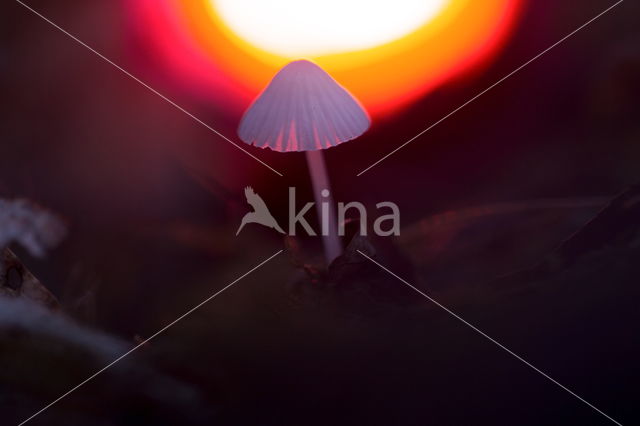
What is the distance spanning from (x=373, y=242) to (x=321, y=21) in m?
0.23

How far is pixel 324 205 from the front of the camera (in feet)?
2.00

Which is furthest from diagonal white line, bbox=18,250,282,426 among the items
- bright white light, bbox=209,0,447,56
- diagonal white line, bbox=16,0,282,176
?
bright white light, bbox=209,0,447,56

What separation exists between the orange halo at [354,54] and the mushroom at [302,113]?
0.06 metres

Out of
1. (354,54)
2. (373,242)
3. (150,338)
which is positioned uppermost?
(354,54)

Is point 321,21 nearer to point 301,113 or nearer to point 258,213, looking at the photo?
point 301,113

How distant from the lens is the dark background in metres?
0.51

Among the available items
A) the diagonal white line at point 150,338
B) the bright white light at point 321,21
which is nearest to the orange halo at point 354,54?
the bright white light at point 321,21

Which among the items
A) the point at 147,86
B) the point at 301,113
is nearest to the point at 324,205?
the point at 301,113

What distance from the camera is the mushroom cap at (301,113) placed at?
0.53m

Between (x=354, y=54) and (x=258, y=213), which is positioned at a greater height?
(x=354, y=54)

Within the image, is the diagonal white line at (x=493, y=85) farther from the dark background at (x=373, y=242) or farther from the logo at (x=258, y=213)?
the logo at (x=258, y=213)

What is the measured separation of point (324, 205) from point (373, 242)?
0.23 feet

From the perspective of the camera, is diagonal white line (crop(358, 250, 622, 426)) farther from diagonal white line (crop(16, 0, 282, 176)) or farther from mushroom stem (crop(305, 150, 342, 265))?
diagonal white line (crop(16, 0, 282, 176))

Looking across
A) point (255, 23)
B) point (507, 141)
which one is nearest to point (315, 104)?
point (255, 23)
